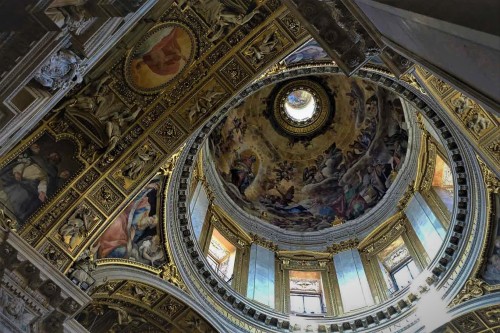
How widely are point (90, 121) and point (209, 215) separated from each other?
7713 mm

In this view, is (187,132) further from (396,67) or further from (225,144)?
(225,144)

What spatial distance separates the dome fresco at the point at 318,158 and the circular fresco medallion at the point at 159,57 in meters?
8.52

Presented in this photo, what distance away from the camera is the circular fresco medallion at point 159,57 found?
9867mm

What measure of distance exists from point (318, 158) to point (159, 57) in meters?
13.1

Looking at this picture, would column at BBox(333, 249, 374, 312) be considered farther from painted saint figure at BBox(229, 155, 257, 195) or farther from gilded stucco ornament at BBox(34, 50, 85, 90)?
gilded stucco ornament at BBox(34, 50, 85, 90)

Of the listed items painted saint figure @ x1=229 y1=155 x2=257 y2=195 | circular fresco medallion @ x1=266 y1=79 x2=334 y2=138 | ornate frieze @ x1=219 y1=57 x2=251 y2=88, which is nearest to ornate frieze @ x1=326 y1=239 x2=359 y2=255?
painted saint figure @ x1=229 y1=155 x2=257 y2=195

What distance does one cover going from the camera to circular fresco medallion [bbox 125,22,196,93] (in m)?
9.87

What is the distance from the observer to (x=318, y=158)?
22.1 m

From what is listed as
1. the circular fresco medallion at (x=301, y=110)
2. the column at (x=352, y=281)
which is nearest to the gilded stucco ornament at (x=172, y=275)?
the column at (x=352, y=281)

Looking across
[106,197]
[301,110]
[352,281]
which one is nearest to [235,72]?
[106,197]

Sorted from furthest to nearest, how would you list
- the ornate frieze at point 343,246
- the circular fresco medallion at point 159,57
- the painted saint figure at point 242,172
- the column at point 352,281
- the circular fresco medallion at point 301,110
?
1. the circular fresco medallion at point 301,110
2. the painted saint figure at point 242,172
3. the ornate frieze at point 343,246
4. the column at point 352,281
5. the circular fresco medallion at point 159,57

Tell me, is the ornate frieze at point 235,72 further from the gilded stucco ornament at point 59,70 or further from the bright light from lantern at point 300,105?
the bright light from lantern at point 300,105

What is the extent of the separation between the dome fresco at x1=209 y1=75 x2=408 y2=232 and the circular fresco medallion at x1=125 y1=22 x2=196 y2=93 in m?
8.52

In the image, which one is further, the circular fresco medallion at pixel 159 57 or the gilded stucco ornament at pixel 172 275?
the gilded stucco ornament at pixel 172 275
